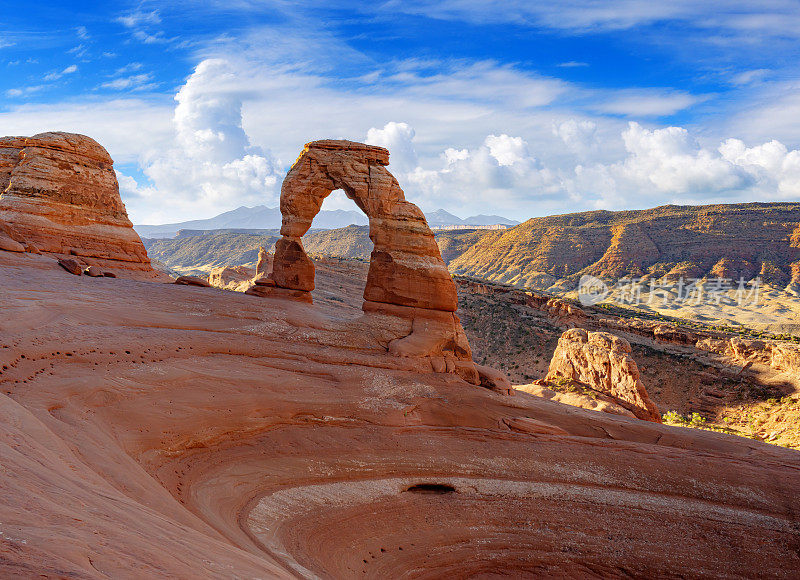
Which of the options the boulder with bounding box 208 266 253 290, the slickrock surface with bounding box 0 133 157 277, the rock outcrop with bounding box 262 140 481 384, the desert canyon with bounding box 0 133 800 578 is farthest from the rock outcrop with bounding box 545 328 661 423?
the boulder with bounding box 208 266 253 290

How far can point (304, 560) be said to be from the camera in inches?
356

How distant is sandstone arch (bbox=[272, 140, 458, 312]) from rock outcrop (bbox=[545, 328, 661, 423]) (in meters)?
16.2

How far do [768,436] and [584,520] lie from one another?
2334 centimetres

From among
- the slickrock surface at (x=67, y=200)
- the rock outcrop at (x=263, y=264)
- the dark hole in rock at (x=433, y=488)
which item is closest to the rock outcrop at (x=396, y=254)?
the dark hole in rock at (x=433, y=488)

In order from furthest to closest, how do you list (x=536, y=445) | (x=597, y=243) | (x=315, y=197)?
(x=597, y=243) < (x=315, y=197) < (x=536, y=445)

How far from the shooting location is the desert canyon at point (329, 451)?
6.28 meters

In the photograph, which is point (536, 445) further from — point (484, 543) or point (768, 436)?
point (768, 436)

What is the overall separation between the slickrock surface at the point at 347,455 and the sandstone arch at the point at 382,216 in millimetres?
3166

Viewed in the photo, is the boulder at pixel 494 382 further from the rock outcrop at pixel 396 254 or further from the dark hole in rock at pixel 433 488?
the dark hole in rock at pixel 433 488

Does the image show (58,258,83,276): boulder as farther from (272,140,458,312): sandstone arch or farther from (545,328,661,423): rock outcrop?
(545,328,661,423): rock outcrop

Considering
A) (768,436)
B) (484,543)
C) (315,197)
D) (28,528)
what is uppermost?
(315,197)

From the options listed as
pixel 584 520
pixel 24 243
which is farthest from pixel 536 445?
pixel 24 243

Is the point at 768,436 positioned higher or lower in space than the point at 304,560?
lower

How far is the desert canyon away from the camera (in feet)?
20.6
